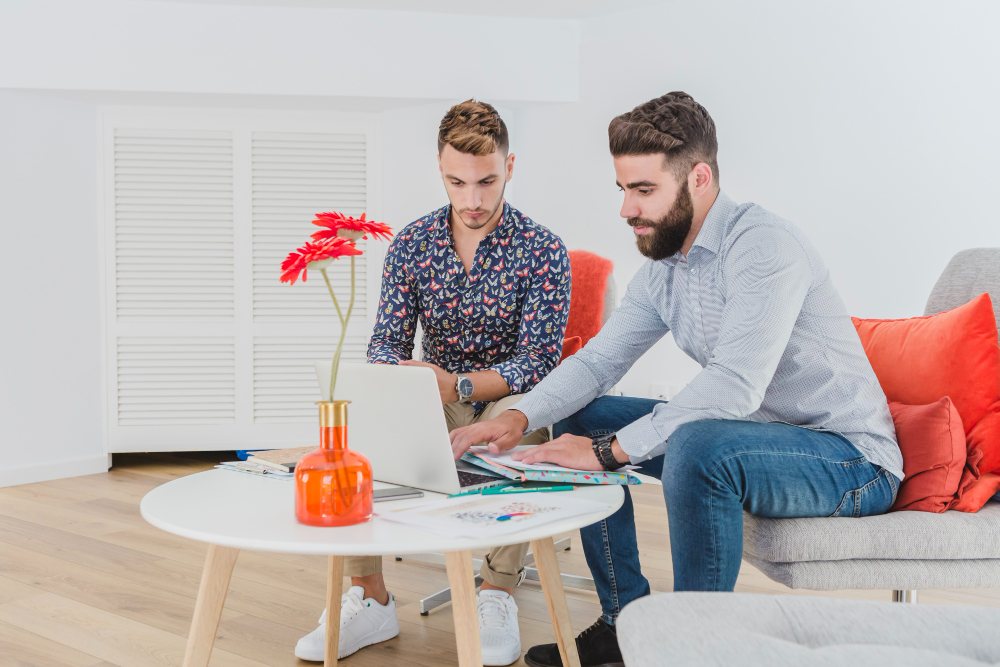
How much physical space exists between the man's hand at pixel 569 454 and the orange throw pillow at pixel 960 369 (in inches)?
24.5

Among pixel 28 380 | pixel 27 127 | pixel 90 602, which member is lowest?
Result: pixel 90 602

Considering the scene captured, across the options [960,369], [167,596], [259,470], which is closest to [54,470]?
[167,596]

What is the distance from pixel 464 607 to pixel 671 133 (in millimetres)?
911

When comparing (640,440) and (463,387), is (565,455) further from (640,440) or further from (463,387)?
(463,387)

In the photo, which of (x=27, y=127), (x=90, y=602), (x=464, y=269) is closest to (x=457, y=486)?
(x=464, y=269)

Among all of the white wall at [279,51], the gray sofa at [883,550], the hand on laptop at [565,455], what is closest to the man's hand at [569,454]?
the hand on laptop at [565,455]

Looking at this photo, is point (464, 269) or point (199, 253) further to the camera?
point (199, 253)

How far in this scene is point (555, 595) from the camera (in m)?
1.33

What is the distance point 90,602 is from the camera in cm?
199

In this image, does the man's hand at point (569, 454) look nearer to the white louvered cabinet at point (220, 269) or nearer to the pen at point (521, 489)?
the pen at point (521, 489)

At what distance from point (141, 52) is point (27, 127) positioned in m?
0.56

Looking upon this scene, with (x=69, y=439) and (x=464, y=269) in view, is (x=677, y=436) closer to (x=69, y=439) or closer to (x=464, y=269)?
(x=464, y=269)

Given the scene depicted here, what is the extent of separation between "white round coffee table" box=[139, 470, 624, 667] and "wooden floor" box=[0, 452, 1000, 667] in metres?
0.52

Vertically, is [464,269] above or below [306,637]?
above
